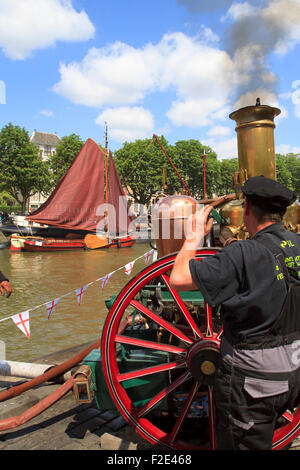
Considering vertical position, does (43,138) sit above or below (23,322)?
above

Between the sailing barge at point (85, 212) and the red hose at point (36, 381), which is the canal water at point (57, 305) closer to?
the red hose at point (36, 381)

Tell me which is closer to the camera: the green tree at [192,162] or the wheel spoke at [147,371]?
the wheel spoke at [147,371]

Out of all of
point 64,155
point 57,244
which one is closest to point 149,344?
point 57,244

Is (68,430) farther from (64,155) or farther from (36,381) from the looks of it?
(64,155)

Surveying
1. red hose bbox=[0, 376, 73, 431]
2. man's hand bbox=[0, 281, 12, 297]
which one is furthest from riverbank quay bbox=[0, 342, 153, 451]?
man's hand bbox=[0, 281, 12, 297]

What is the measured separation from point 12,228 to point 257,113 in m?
27.5

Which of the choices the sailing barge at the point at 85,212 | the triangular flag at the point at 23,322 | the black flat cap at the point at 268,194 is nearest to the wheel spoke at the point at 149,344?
the black flat cap at the point at 268,194

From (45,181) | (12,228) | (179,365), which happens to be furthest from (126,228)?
(179,365)

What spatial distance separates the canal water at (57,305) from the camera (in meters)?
6.95

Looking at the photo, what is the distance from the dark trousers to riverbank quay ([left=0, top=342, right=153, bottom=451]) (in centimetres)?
127

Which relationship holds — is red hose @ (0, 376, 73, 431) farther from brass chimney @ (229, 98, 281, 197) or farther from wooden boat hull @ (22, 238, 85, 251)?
wooden boat hull @ (22, 238, 85, 251)

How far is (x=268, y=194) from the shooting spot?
164cm

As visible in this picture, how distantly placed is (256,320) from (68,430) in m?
2.29

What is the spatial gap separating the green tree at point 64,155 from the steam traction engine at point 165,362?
4320 cm
